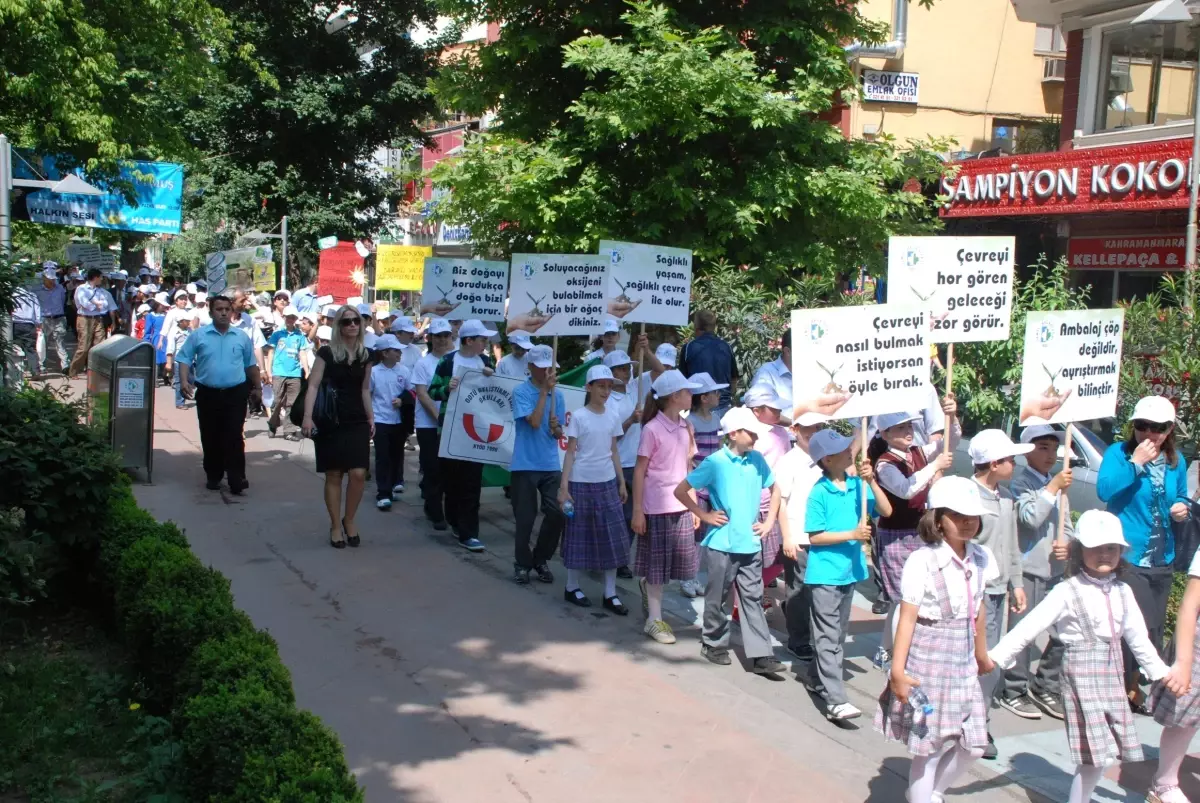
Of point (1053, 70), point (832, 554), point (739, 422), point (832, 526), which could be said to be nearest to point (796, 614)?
point (832, 554)

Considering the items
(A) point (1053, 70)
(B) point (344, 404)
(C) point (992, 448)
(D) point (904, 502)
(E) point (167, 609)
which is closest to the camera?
(E) point (167, 609)

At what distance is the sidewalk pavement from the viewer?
5672 millimetres

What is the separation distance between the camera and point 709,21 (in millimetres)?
12930

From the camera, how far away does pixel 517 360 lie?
413 inches

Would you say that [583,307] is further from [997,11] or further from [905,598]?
[997,11]

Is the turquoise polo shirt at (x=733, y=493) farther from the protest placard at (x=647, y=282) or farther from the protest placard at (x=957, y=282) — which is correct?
the protest placard at (x=647, y=282)

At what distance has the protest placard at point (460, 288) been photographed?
12.0m

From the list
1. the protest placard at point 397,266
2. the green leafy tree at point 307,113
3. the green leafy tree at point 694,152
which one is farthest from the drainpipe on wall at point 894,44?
the green leafy tree at point 307,113

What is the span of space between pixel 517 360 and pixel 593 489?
A: 2570 millimetres

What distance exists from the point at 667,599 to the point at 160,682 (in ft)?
13.2

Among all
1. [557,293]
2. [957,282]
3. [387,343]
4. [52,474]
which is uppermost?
[957,282]

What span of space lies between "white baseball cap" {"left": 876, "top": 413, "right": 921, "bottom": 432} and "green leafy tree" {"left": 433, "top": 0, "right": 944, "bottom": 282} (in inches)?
210

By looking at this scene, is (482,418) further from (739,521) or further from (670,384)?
(739,521)

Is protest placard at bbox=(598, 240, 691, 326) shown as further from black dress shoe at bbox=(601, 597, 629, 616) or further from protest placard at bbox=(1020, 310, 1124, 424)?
protest placard at bbox=(1020, 310, 1124, 424)
